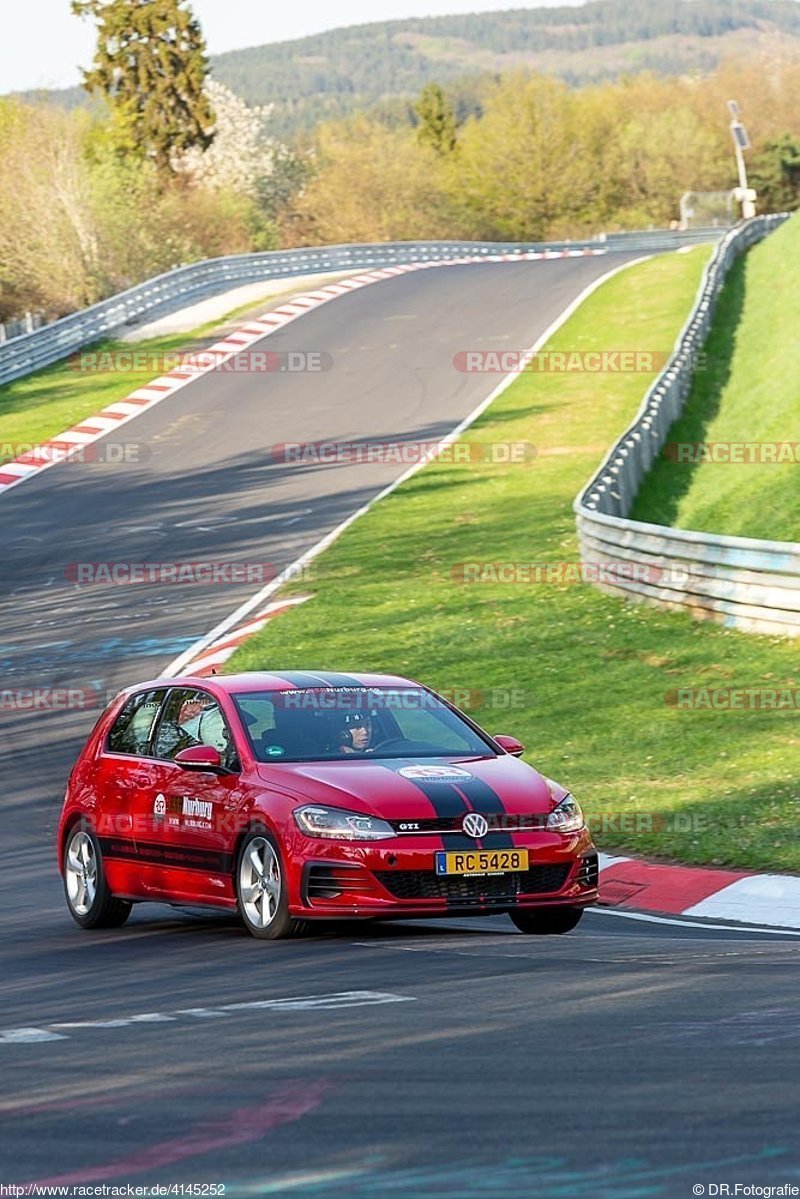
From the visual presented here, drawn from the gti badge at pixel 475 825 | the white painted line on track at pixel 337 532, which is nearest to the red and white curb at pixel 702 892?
the gti badge at pixel 475 825

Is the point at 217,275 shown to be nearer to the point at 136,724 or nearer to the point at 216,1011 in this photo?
the point at 136,724

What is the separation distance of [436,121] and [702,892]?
12119 centimetres

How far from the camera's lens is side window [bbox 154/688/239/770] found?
10969mm

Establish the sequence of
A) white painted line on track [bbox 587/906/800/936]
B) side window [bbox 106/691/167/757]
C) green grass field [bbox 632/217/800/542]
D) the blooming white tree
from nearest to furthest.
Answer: white painted line on track [bbox 587/906/800/936] → side window [bbox 106/691/167/757] → green grass field [bbox 632/217/800/542] → the blooming white tree

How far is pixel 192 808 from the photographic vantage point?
10.8m

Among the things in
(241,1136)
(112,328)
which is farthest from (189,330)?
(241,1136)

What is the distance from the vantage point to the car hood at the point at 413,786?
994cm

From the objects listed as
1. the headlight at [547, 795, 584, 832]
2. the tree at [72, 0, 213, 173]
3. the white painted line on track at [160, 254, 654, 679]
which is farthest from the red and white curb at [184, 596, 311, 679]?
the tree at [72, 0, 213, 173]

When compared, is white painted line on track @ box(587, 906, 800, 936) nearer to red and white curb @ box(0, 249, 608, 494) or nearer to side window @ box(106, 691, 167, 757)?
side window @ box(106, 691, 167, 757)

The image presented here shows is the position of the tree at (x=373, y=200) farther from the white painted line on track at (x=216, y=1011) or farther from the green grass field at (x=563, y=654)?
A: the white painted line on track at (x=216, y=1011)

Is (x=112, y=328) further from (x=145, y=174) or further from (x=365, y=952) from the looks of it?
(x=365, y=952)

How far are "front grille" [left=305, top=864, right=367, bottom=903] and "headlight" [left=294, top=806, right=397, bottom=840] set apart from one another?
16 cm

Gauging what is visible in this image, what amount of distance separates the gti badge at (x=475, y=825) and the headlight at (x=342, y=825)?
37 centimetres

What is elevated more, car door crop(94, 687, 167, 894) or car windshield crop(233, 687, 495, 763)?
car windshield crop(233, 687, 495, 763)
